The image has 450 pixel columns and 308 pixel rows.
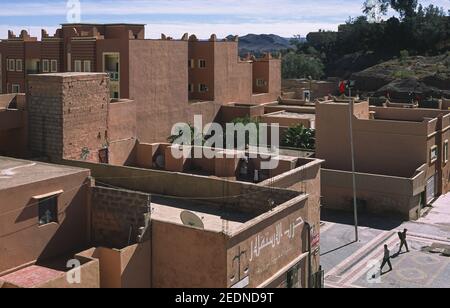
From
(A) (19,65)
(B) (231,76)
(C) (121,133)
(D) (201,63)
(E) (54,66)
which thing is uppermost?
(D) (201,63)

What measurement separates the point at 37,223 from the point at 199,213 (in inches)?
195

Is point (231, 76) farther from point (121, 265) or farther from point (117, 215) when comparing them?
point (121, 265)

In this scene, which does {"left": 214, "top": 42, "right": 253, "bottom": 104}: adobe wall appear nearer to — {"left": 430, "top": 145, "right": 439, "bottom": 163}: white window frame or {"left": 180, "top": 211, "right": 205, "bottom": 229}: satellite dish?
{"left": 430, "top": 145, "right": 439, "bottom": 163}: white window frame

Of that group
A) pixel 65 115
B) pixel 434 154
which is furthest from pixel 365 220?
pixel 65 115

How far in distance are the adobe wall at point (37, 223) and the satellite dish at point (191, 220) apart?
3576 millimetres

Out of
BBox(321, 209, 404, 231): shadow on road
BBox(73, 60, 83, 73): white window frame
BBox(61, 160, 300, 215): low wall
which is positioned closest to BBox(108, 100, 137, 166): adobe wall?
BBox(61, 160, 300, 215): low wall

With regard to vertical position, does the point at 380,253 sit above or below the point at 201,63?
below

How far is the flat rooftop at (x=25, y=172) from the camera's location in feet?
55.7

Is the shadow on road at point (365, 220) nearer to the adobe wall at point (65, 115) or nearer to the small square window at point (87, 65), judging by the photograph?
the adobe wall at point (65, 115)

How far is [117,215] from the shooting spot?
17891 millimetres

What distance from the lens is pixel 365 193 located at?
34250 millimetres
